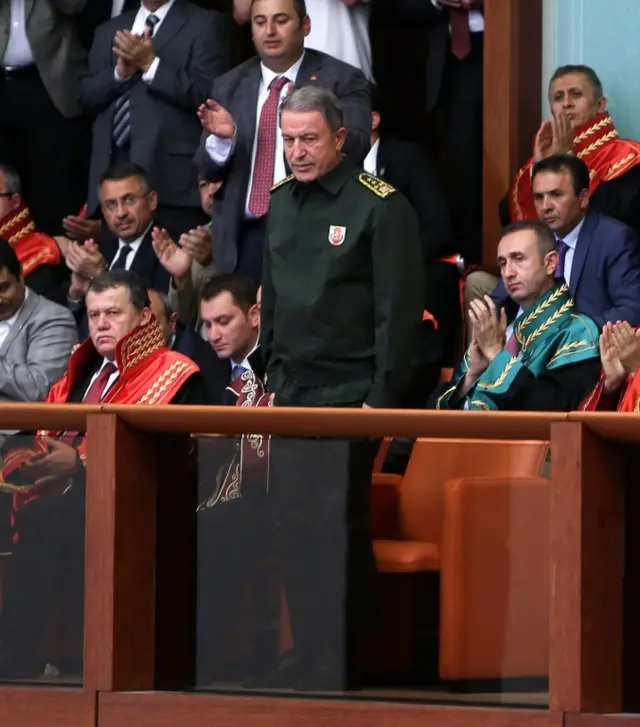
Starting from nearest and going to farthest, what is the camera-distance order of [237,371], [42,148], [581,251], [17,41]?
[237,371], [581,251], [17,41], [42,148]

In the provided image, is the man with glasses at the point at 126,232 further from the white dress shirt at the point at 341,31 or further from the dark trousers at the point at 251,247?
the white dress shirt at the point at 341,31

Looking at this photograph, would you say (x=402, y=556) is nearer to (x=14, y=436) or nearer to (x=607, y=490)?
(x=607, y=490)

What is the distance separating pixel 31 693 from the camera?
13.7 ft

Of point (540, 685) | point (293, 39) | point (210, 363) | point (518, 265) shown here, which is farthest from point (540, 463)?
point (293, 39)

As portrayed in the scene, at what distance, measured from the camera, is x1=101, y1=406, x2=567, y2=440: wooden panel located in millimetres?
3953

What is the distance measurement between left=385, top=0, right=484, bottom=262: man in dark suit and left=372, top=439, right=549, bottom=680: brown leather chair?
10.5 feet

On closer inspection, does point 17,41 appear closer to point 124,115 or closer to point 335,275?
point 124,115

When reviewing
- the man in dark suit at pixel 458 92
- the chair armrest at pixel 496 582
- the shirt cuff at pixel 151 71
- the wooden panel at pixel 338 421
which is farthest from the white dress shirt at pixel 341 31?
the chair armrest at pixel 496 582

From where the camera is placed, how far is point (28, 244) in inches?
284

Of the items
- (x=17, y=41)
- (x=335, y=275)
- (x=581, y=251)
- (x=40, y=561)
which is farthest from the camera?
(x=17, y=41)

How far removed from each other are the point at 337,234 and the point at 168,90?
2.00 metres

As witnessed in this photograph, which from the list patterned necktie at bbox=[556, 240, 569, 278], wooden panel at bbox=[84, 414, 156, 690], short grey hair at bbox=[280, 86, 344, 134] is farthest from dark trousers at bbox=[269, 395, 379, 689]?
patterned necktie at bbox=[556, 240, 569, 278]

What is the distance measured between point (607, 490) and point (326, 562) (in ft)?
1.94

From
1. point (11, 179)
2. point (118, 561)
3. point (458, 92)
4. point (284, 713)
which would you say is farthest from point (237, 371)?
point (284, 713)
